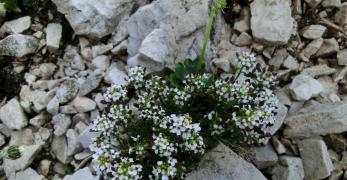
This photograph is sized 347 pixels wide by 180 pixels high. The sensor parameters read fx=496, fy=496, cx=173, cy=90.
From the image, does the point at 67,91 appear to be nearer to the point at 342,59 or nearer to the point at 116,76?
the point at 116,76

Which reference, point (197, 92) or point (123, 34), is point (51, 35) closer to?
point (123, 34)

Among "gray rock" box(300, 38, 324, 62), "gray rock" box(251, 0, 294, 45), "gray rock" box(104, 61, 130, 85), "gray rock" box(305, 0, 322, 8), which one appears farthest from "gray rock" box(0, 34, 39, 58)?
"gray rock" box(305, 0, 322, 8)

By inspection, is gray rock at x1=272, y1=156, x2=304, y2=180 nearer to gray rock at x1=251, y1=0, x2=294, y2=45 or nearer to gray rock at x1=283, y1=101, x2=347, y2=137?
gray rock at x1=283, y1=101, x2=347, y2=137

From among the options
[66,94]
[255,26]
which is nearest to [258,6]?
[255,26]

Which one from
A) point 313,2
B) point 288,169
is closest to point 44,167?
point 288,169

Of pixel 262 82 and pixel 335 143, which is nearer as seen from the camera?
pixel 262 82

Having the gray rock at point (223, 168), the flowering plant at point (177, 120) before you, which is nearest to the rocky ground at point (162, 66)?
the gray rock at point (223, 168)
